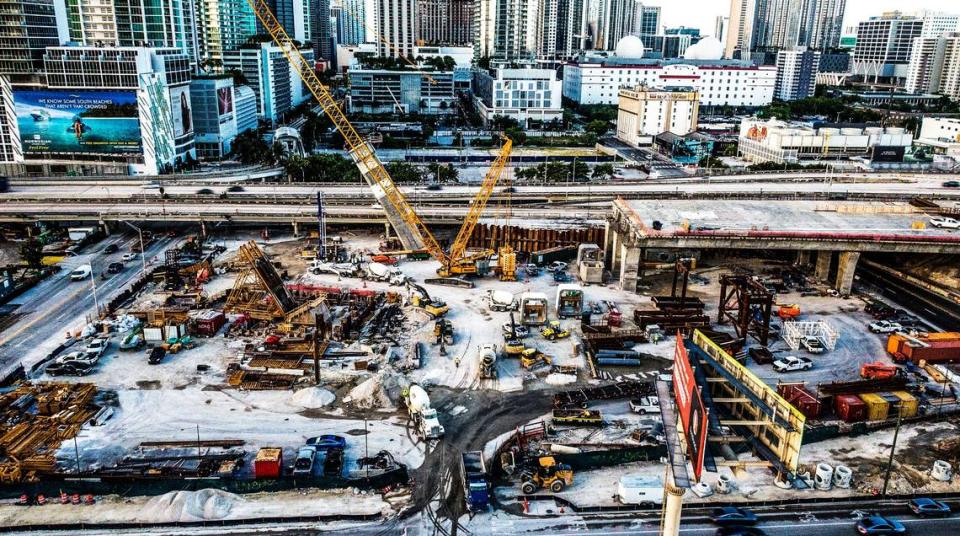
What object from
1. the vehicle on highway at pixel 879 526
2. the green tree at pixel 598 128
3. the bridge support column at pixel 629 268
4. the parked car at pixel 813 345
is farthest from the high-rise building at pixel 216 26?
the vehicle on highway at pixel 879 526

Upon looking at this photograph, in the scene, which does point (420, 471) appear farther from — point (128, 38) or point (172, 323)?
point (128, 38)

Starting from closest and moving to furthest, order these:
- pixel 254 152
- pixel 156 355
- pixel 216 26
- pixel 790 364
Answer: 1. pixel 790 364
2. pixel 156 355
3. pixel 254 152
4. pixel 216 26

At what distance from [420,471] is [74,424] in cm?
1895

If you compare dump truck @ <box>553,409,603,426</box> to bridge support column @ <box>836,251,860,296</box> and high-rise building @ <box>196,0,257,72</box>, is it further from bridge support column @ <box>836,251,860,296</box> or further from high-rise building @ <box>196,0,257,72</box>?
high-rise building @ <box>196,0,257,72</box>

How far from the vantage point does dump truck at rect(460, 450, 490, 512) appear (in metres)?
30.5

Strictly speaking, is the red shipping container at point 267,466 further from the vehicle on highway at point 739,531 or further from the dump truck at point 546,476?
the vehicle on highway at point 739,531

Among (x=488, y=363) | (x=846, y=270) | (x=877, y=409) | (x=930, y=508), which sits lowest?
(x=930, y=508)

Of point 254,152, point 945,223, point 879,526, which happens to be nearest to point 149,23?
point 254,152

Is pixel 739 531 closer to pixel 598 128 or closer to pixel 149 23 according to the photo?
pixel 149 23

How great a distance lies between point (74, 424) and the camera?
1436 inches

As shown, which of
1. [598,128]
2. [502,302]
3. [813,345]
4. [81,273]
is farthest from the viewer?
[598,128]

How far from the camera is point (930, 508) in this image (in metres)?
30.2

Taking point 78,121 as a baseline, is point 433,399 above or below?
below

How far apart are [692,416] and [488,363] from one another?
71.8ft
